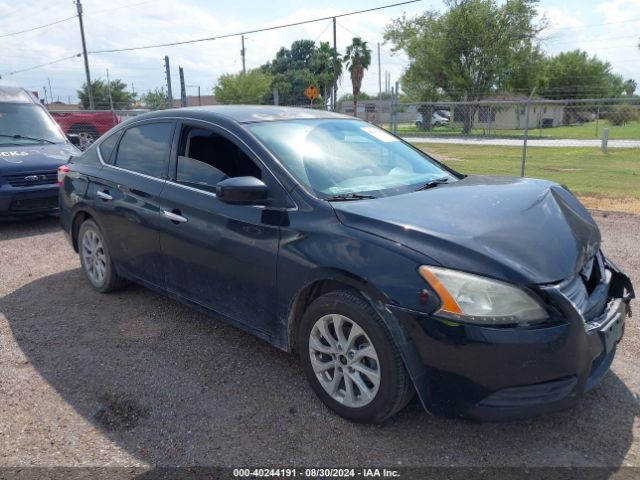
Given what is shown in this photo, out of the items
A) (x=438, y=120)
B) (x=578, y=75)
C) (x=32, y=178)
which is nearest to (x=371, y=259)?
(x=32, y=178)

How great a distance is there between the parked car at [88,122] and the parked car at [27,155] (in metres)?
7.48

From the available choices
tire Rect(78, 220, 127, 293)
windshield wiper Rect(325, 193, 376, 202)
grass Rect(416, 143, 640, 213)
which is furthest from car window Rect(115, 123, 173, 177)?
grass Rect(416, 143, 640, 213)

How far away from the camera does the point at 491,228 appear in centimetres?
273

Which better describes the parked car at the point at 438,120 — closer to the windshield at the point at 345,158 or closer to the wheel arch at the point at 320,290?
the windshield at the point at 345,158

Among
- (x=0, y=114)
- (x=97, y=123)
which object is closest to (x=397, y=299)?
(x=0, y=114)

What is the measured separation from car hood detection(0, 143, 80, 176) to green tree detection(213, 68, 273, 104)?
4837cm

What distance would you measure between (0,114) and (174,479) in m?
7.79

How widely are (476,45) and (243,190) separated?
152ft

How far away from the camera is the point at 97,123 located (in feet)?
53.4

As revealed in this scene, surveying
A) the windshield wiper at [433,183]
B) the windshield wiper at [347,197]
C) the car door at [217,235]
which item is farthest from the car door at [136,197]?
the windshield wiper at [433,183]

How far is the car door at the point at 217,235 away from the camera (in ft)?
10.4

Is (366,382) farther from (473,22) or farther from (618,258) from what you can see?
(473,22)

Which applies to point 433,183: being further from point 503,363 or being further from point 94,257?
point 94,257

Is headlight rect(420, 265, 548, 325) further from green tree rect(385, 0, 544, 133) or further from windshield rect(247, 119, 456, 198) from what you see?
green tree rect(385, 0, 544, 133)
